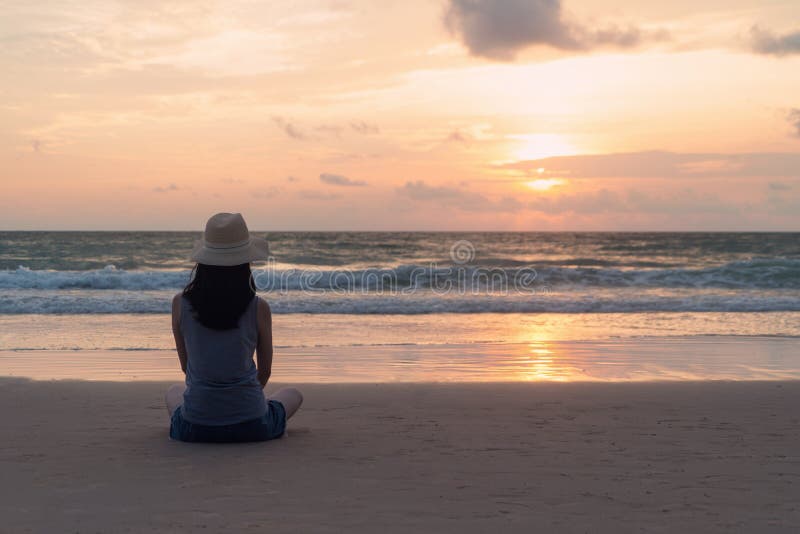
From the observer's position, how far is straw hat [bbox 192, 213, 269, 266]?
4.10 metres

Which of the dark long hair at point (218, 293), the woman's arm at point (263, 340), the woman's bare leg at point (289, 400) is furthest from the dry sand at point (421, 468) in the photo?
the dark long hair at point (218, 293)

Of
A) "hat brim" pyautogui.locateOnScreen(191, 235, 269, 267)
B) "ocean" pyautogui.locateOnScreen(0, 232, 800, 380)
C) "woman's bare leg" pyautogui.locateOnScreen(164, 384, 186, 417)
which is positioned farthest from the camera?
"ocean" pyautogui.locateOnScreen(0, 232, 800, 380)

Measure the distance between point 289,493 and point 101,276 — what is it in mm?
19889

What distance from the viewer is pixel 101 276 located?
71.5ft

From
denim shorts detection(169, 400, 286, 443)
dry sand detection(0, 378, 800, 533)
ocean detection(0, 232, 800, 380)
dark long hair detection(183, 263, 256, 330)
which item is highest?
dark long hair detection(183, 263, 256, 330)

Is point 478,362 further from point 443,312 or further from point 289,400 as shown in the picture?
point 443,312

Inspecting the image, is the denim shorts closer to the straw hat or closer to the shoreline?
the straw hat

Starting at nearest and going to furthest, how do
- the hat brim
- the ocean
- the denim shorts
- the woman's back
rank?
the hat brim → the woman's back → the denim shorts → the ocean

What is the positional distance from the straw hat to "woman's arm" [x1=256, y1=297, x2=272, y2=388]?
280 millimetres

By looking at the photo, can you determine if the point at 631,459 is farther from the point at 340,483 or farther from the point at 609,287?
the point at 609,287

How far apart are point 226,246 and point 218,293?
26 cm

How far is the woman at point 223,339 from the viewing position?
414 cm

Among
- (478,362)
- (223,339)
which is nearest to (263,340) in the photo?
(223,339)

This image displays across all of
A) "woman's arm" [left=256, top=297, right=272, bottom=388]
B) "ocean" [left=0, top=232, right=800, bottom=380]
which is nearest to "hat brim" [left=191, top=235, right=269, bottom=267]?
"woman's arm" [left=256, top=297, right=272, bottom=388]
